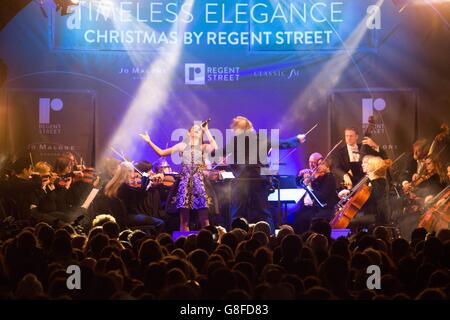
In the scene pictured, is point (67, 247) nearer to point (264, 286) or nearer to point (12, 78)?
point (264, 286)

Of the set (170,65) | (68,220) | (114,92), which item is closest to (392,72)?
(170,65)

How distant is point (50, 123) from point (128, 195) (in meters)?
3.45

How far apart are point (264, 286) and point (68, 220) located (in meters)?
5.56

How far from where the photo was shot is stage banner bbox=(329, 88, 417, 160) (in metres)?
12.4

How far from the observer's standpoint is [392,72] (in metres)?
12.7

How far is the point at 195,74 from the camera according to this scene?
12688 mm

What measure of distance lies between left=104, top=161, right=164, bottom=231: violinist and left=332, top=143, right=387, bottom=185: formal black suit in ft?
11.3

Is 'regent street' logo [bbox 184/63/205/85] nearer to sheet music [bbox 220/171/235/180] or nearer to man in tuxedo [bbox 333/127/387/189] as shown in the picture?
sheet music [bbox 220/171/235/180]

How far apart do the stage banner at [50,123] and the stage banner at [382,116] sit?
4821 millimetres

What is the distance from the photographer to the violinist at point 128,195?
9578 millimetres

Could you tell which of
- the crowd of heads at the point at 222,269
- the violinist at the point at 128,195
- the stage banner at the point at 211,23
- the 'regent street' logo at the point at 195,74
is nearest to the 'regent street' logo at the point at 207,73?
the 'regent street' logo at the point at 195,74

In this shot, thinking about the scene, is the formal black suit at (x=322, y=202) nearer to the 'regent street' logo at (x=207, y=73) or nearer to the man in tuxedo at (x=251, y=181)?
the man in tuxedo at (x=251, y=181)
